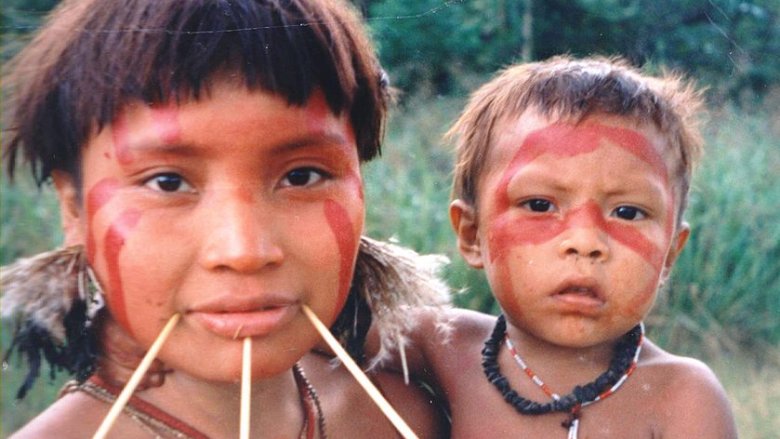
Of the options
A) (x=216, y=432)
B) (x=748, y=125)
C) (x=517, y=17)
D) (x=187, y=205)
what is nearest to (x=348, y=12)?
(x=187, y=205)

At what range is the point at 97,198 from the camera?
1.45m

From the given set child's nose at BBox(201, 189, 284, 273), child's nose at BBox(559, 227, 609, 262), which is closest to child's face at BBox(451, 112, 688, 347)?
child's nose at BBox(559, 227, 609, 262)

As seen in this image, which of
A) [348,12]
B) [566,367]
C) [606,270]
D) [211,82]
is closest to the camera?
[211,82]

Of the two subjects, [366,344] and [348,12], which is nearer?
[348,12]

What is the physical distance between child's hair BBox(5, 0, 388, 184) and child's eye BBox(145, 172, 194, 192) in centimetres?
10

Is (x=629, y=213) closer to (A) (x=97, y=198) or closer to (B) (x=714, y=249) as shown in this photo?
(A) (x=97, y=198)

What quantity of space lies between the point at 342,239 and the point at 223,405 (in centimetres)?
33

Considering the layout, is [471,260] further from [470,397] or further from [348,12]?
[348,12]

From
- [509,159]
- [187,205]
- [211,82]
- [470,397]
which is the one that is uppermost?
[211,82]

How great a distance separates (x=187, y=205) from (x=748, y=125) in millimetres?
2104

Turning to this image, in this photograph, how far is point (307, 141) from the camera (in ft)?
4.85

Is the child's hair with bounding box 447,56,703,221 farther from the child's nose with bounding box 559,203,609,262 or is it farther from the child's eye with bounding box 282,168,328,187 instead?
the child's eye with bounding box 282,168,328,187

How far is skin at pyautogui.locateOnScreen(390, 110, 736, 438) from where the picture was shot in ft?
5.89

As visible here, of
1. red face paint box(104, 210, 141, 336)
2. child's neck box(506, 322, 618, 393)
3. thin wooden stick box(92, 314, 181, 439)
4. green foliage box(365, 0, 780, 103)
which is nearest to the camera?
thin wooden stick box(92, 314, 181, 439)
